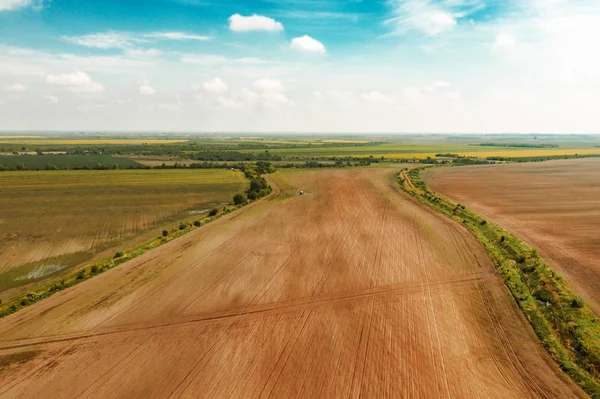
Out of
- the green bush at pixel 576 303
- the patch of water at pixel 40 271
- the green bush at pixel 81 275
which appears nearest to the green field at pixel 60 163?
the patch of water at pixel 40 271

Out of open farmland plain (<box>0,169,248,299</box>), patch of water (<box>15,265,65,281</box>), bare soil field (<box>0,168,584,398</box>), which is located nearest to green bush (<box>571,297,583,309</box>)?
bare soil field (<box>0,168,584,398</box>)

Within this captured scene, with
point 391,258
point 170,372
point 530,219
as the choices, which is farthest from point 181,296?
point 530,219

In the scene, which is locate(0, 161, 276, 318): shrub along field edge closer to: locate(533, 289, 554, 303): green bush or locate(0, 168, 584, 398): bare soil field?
locate(0, 168, 584, 398): bare soil field

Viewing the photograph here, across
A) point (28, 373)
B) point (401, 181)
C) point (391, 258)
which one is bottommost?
point (28, 373)

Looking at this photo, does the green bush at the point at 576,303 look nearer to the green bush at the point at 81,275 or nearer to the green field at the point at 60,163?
the green bush at the point at 81,275

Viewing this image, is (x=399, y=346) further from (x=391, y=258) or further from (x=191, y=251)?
(x=191, y=251)

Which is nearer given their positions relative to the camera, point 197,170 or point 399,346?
point 399,346
